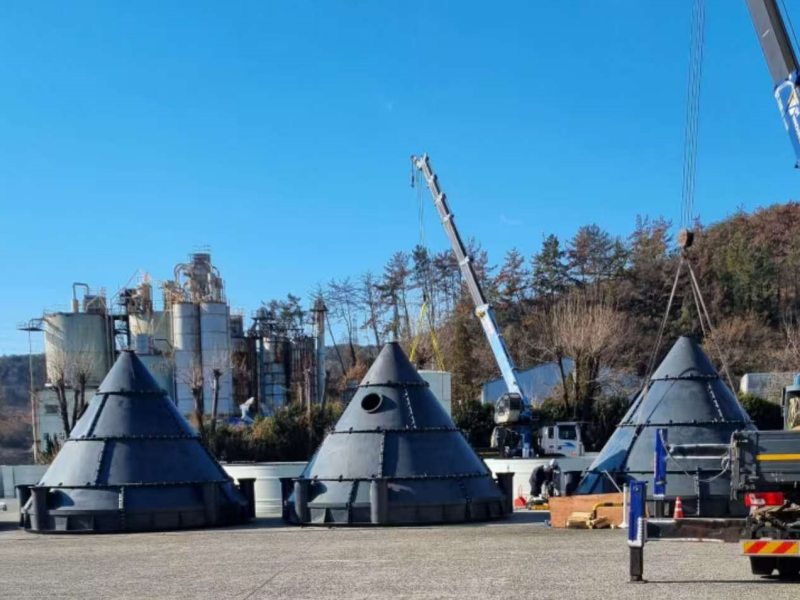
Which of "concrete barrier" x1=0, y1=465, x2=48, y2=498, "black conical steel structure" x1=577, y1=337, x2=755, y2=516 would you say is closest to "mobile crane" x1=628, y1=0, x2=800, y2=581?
"black conical steel structure" x1=577, y1=337, x2=755, y2=516

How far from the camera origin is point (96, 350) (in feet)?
181

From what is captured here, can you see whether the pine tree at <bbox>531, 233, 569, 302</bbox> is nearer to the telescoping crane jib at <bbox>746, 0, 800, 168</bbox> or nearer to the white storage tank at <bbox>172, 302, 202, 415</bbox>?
the white storage tank at <bbox>172, 302, 202, 415</bbox>

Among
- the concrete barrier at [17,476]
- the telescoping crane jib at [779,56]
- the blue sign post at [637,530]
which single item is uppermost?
the telescoping crane jib at [779,56]

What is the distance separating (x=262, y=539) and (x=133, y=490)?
3.53 meters

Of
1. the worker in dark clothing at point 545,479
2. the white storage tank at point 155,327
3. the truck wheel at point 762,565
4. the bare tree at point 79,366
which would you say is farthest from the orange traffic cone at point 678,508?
the white storage tank at point 155,327

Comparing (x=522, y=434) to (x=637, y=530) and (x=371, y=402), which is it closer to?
(x=371, y=402)

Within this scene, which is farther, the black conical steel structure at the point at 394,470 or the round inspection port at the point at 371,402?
the round inspection port at the point at 371,402

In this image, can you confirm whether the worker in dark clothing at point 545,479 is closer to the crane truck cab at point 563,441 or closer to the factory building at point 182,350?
the crane truck cab at point 563,441

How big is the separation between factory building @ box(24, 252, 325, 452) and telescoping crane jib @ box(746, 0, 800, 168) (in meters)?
33.7

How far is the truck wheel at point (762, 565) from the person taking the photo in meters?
12.1

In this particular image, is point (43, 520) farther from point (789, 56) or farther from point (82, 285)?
point (82, 285)

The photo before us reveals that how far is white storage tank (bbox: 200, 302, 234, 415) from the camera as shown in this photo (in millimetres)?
53812

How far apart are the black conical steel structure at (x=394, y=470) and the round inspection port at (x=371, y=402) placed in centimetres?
2

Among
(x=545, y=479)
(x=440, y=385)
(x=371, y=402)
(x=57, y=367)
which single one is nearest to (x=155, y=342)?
(x=57, y=367)
